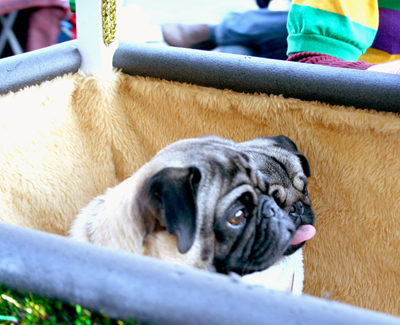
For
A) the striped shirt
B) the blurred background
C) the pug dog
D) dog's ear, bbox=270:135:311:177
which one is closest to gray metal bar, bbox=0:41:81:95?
the pug dog

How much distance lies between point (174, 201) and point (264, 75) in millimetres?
599

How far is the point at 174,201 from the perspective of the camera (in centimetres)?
87

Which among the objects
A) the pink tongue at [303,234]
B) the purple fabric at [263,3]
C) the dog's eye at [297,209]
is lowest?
the pink tongue at [303,234]

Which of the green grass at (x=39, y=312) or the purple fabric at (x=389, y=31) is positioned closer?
the green grass at (x=39, y=312)

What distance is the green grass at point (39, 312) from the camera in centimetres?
54

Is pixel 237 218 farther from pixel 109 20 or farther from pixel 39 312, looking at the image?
pixel 109 20

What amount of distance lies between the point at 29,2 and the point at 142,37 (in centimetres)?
94

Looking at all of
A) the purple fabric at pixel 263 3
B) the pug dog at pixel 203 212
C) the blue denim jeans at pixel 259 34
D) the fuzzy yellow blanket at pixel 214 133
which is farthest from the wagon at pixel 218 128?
the purple fabric at pixel 263 3

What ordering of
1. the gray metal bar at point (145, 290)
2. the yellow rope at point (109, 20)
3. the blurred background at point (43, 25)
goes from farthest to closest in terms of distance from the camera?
1. the blurred background at point (43, 25)
2. the yellow rope at point (109, 20)
3. the gray metal bar at point (145, 290)

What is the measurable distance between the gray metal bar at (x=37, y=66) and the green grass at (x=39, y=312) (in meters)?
0.83

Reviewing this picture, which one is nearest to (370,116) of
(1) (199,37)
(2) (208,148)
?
(2) (208,148)

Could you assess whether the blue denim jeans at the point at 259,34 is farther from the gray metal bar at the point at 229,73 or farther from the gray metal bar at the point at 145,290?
the gray metal bar at the point at 145,290

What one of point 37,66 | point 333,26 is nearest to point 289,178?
point 333,26

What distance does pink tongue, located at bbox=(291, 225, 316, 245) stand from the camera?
46.0 inches
